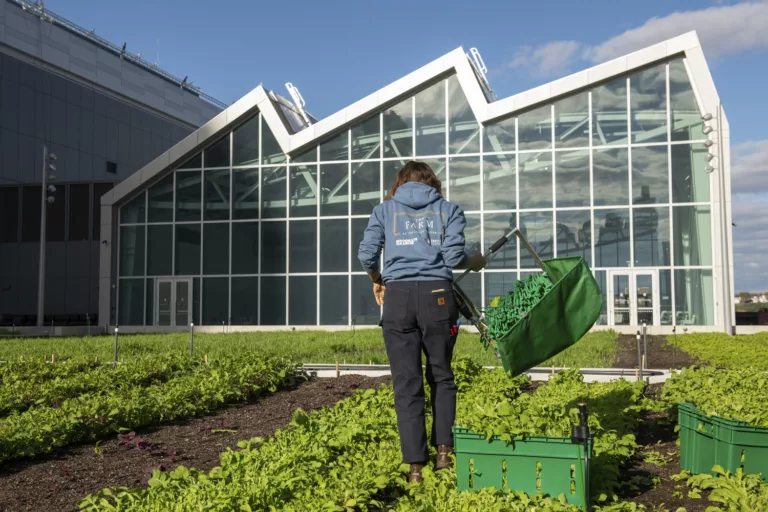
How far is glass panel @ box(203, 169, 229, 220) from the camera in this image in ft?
96.0

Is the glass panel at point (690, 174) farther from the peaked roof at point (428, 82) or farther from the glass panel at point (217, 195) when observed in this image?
the glass panel at point (217, 195)

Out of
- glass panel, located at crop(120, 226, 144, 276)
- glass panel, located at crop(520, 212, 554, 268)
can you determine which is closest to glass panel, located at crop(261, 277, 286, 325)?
glass panel, located at crop(120, 226, 144, 276)

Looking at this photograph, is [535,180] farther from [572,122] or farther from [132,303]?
[132,303]

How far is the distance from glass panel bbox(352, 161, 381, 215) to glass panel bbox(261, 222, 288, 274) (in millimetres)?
2892

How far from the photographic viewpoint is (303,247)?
2825cm

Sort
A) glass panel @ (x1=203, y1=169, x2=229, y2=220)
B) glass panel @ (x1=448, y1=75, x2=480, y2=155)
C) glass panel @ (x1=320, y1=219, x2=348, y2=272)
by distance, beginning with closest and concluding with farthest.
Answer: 1. glass panel @ (x1=448, y1=75, x2=480, y2=155)
2. glass panel @ (x1=320, y1=219, x2=348, y2=272)
3. glass panel @ (x1=203, y1=169, x2=229, y2=220)

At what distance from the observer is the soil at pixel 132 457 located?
4.87 meters

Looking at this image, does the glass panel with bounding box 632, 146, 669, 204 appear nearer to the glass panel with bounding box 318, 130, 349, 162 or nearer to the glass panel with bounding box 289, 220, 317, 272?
the glass panel with bounding box 318, 130, 349, 162

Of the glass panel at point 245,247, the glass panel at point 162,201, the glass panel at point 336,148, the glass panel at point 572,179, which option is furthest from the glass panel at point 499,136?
the glass panel at point 162,201

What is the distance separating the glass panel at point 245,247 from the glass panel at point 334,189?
2.80 m

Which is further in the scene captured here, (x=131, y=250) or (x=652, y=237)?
(x=131, y=250)

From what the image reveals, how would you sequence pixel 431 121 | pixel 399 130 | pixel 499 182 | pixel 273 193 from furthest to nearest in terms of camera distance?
pixel 273 193 < pixel 399 130 < pixel 431 121 < pixel 499 182

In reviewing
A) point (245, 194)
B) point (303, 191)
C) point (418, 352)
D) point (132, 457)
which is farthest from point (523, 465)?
point (245, 194)

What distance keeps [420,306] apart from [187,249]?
2586cm
